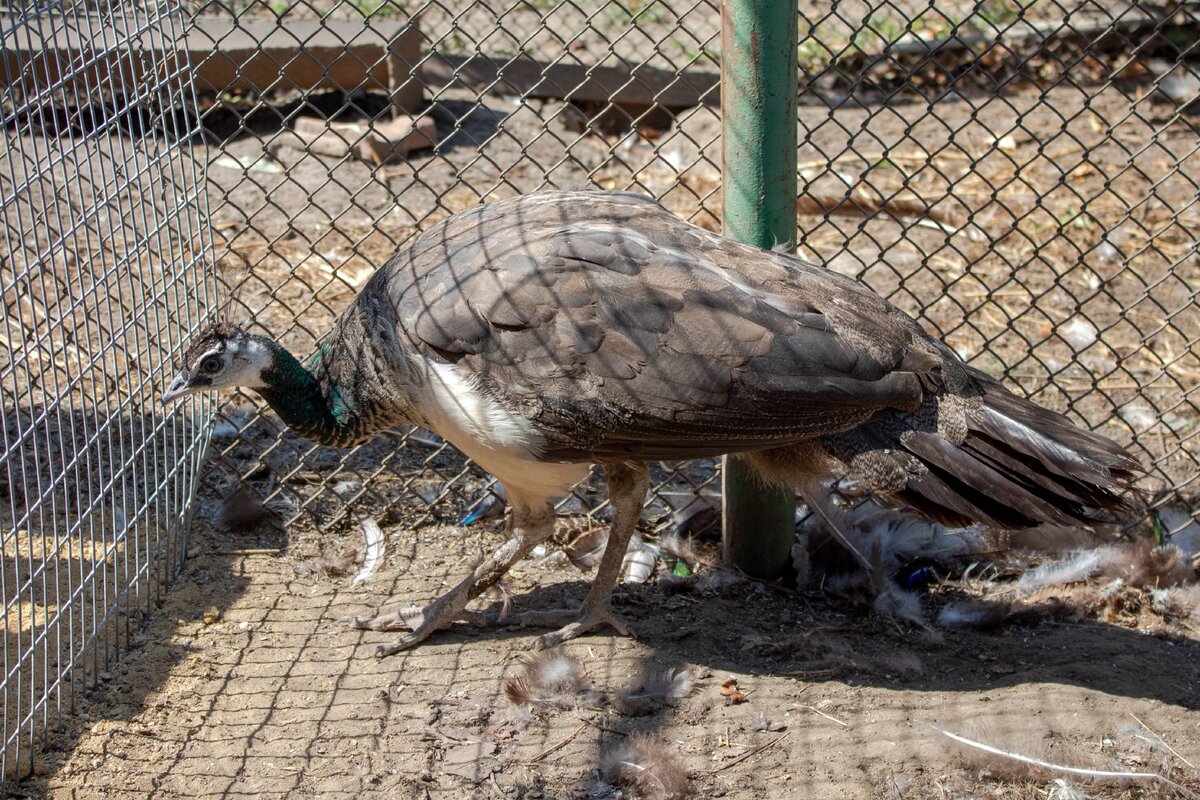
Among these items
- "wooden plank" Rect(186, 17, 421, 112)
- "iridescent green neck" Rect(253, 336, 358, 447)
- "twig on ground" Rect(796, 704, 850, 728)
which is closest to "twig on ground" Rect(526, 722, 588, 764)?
"twig on ground" Rect(796, 704, 850, 728)

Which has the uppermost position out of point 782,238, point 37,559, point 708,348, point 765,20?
point 765,20

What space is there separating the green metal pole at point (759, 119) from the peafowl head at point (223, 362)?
58.9 inches

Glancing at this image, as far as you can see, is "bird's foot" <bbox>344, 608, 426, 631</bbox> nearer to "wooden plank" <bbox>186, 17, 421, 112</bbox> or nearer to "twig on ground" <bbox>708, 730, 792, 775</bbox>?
"twig on ground" <bbox>708, 730, 792, 775</bbox>

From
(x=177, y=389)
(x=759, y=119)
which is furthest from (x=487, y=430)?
(x=759, y=119)

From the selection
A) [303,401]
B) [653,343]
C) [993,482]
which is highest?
[653,343]

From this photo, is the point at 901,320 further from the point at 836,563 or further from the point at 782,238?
the point at 836,563

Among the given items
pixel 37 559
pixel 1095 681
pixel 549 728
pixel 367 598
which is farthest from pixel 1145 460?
pixel 37 559

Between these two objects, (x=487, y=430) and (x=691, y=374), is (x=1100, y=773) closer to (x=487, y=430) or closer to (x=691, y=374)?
(x=691, y=374)

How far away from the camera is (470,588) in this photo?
3584mm

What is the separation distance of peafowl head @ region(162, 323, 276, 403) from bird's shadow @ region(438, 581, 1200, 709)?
103 cm

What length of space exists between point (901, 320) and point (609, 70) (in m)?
4.20

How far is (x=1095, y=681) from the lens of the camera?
3277mm

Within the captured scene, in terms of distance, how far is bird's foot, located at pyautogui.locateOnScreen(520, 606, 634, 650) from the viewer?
3467mm

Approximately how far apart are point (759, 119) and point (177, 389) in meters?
1.91
